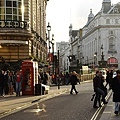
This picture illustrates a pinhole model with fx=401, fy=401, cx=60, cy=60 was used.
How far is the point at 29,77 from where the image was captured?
2928cm

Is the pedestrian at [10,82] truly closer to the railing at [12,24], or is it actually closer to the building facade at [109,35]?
the railing at [12,24]

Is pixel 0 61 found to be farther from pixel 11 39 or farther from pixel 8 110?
pixel 8 110

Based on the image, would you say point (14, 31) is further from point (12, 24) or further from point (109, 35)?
point (109, 35)

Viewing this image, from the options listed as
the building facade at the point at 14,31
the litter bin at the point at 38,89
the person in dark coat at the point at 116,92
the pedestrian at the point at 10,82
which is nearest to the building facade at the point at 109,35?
the building facade at the point at 14,31

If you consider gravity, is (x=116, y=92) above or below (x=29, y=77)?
below

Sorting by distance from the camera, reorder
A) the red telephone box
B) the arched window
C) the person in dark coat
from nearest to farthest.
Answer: the person in dark coat → the red telephone box → the arched window

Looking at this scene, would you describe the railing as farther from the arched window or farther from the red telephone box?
the arched window

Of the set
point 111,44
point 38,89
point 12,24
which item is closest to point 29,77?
point 38,89

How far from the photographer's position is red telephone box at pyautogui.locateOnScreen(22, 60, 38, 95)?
29.0 m

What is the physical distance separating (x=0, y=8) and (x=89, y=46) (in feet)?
381

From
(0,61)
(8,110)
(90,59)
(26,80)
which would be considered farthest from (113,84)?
(90,59)

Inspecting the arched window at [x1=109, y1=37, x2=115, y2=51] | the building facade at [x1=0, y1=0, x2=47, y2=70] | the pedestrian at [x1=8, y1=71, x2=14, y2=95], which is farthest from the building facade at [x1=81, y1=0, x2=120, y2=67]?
the pedestrian at [x1=8, y1=71, x2=14, y2=95]

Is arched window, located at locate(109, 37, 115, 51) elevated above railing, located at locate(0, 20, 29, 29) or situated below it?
above

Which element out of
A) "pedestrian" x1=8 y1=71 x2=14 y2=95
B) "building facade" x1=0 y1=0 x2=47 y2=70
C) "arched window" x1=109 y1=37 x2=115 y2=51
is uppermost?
"arched window" x1=109 y1=37 x2=115 y2=51
